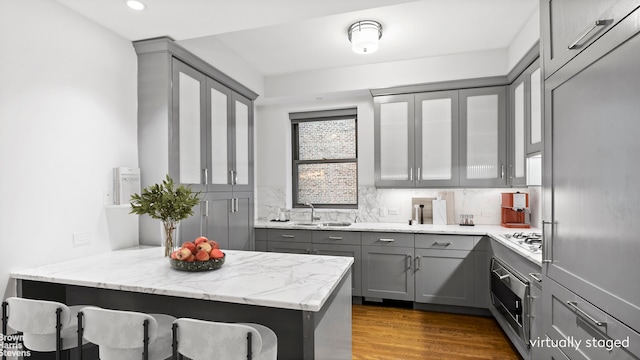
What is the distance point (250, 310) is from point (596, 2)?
2.06 m

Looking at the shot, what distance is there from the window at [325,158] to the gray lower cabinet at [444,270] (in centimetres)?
124

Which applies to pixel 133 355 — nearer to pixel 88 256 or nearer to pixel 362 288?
pixel 88 256

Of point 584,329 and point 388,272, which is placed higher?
point 584,329

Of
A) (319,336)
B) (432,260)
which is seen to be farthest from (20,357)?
(432,260)

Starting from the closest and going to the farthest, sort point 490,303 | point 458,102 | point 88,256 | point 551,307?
point 551,307 < point 88,256 < point 490,303 < point 458,102

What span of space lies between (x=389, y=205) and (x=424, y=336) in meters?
1.62

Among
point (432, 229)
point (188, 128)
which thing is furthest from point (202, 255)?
point (432, 229)

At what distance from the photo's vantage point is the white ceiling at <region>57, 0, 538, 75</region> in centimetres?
211

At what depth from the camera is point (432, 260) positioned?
335cm

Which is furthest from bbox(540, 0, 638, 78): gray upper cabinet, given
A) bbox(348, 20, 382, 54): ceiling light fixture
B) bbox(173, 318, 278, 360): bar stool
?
bbox(173, 318, 278, 360): bar stool

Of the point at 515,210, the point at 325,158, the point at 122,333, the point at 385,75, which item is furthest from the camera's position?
the point at 325,158

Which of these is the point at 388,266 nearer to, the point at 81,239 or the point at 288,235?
the point at 288,235

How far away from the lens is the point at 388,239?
3.49m

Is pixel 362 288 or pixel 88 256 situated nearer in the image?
pixel 88 256
